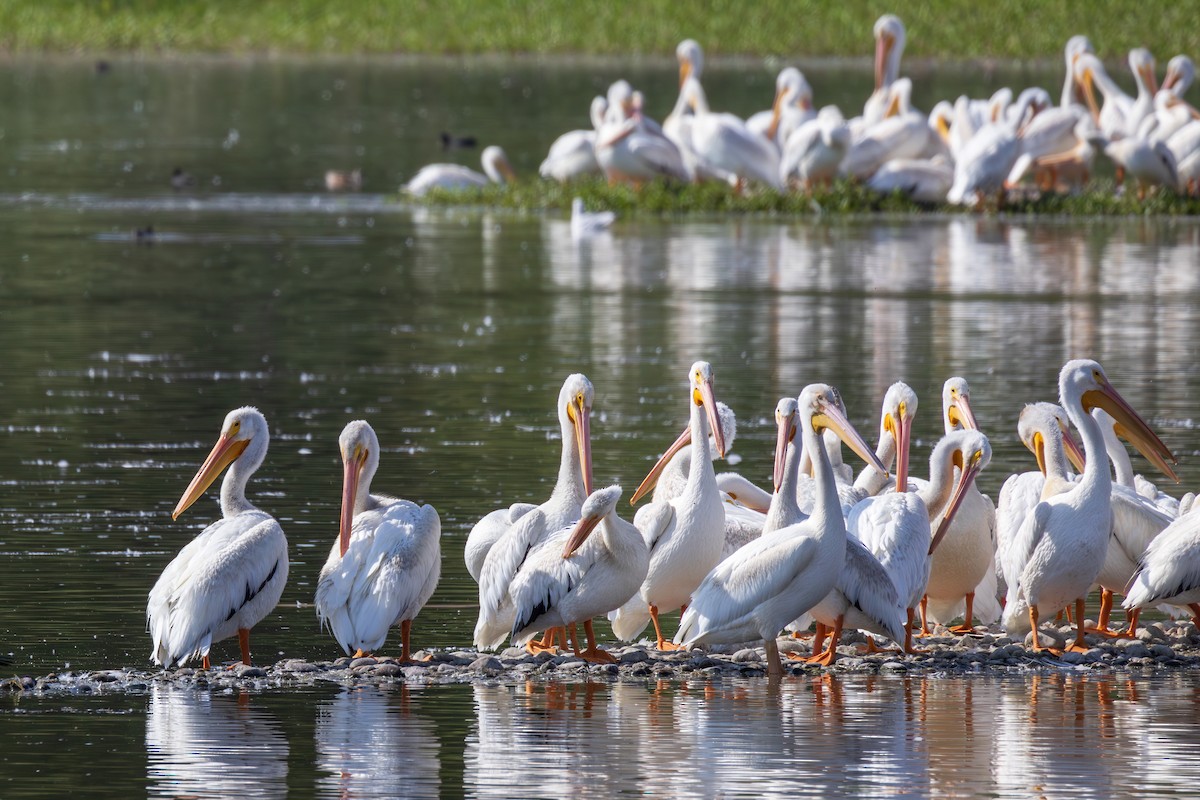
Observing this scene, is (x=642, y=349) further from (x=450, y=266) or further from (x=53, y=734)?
(x=53, y=734)

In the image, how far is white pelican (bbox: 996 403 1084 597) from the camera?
29.3 ft

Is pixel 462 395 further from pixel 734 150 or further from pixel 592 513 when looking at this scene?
pixel 734 150

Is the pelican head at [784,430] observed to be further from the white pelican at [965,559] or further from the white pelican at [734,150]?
the white pelican at [734,150]

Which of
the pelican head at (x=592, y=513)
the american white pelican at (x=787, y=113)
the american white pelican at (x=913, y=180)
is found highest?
the american white pelican at (x=787, y=113)

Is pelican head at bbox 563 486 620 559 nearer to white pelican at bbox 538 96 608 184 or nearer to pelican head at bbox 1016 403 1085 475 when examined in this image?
pelican head at bbox 1016 403 1085 475

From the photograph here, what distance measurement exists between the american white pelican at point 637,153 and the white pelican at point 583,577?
17.4 meters

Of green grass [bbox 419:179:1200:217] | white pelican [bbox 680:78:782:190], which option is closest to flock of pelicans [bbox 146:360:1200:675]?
green grass [bbox 419:179:1200:217]

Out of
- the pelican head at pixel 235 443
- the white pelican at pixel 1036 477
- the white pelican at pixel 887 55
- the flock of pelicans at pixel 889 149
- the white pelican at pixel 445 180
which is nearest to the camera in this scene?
the pelican head at pixel 235 443

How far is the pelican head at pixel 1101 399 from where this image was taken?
29.9ft

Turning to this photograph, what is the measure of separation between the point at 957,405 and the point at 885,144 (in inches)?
633

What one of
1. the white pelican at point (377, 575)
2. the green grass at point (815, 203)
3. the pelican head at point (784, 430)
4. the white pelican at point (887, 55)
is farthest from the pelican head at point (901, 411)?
the white pelican at point (887, 55)

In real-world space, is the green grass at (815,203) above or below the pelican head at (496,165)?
below

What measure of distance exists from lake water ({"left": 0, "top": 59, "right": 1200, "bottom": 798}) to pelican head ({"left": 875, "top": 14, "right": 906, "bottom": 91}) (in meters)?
4.88

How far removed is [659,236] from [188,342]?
786cm
